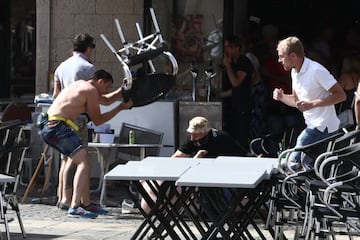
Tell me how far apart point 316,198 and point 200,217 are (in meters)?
1.44

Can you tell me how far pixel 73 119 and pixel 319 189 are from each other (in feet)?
12.1

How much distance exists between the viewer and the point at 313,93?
28.2ft

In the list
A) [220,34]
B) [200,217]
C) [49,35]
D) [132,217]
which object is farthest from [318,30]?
[200,217]

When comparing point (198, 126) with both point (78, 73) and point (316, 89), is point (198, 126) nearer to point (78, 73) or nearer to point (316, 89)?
point (316, 89)

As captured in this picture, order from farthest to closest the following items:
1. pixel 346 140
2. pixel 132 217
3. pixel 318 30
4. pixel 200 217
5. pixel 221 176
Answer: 1. pixel 318 30
2. pixel 132 217
3. pixel 200 217
4. pixel 346 140
5. pixel 221 176

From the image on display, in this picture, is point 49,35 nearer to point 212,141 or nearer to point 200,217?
point 212,141

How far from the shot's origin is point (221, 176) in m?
7.11

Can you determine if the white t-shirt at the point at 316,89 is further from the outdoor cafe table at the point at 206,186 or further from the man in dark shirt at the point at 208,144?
the man in dark shirt at the point at 208,144

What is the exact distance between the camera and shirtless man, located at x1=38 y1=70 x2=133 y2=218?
1001 centimetres

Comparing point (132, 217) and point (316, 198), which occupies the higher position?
point (316, 198)

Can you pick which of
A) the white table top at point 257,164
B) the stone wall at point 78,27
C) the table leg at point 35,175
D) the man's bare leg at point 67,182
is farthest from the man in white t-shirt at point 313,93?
the stone wall at point 78,27

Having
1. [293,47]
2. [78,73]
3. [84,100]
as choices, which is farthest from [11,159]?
[293,47]

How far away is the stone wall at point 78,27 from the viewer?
12578 mm

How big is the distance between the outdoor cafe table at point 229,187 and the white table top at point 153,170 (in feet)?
0.37
